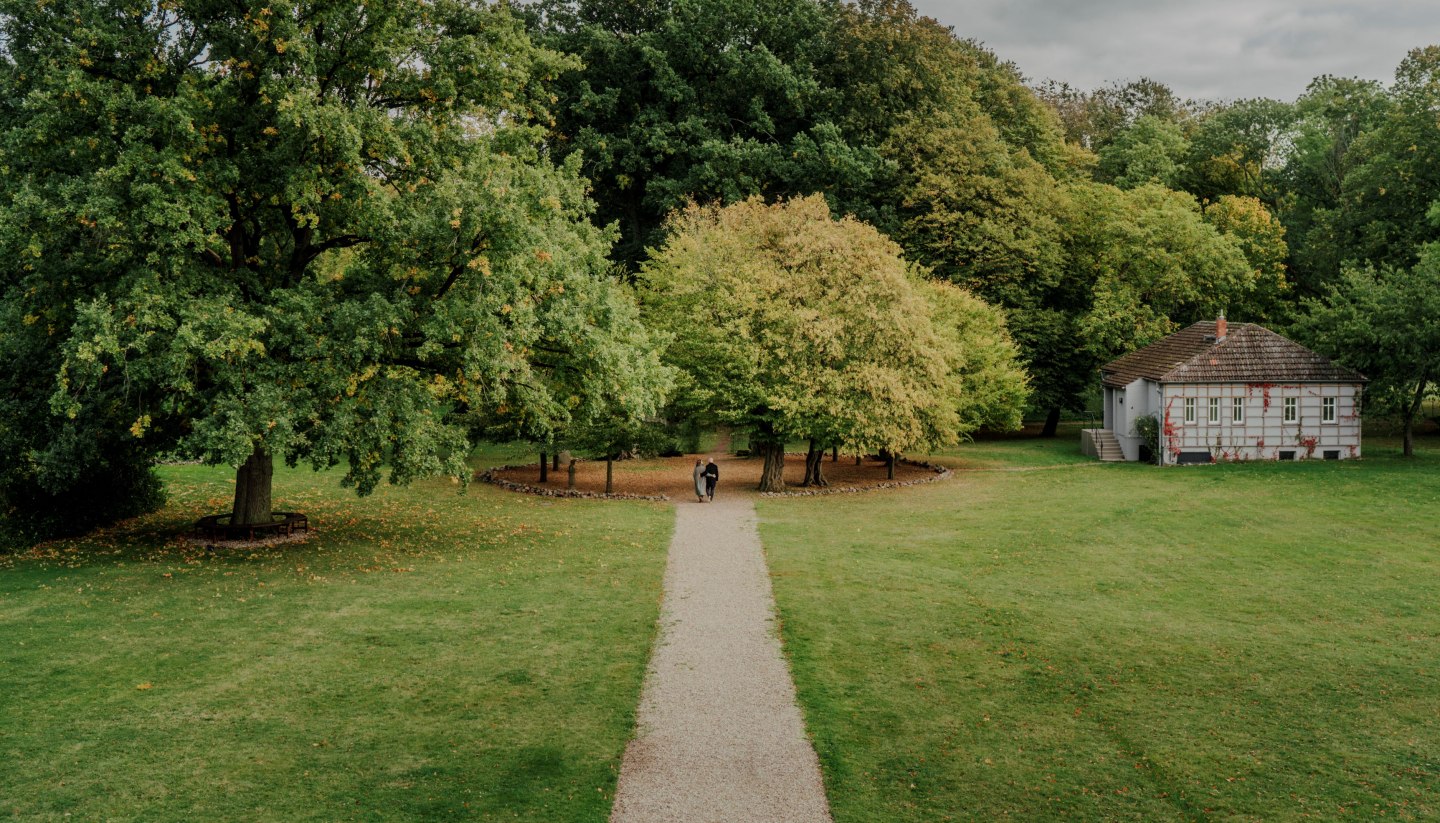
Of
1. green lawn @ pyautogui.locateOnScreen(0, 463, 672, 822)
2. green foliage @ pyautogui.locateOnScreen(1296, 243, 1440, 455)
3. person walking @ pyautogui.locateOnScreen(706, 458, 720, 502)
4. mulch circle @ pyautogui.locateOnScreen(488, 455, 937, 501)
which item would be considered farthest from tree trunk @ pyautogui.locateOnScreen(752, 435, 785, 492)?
green foliage @ pyautogui.locateOnScreen(1296, 243, 1440, 455)

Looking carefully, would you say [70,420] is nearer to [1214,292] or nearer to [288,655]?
[288,655]

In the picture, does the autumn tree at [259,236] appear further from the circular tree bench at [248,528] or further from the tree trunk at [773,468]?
the tree trunk at [773,468]

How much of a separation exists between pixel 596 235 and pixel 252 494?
9958 mm

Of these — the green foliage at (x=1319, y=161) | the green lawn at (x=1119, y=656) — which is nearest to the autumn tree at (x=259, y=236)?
the green lawn at (x=1119, y=656)

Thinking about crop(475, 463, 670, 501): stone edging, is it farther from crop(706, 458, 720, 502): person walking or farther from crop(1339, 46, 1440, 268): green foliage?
crop(1339, 46, 1440, 268): green foliage

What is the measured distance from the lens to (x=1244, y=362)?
40.2 meters

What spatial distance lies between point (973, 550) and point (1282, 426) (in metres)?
23.2

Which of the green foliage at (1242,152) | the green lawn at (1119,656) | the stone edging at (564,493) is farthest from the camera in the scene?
the green foliage at (1242,152)

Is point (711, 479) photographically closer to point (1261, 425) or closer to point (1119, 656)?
point (1119, 656)

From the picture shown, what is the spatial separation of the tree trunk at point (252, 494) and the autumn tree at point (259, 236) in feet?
6.49

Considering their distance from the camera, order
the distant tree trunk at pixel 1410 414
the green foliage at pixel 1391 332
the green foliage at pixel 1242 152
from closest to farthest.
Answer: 1. the green foliage at pixel 1391 332
2. the distant tree trunk at pixel 1410 414
3. the green foliage at pixel 1242 152

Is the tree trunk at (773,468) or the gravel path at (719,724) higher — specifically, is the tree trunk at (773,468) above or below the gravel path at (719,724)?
above

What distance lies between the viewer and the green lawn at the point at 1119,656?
10.8m

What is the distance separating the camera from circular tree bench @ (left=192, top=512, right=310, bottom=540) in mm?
23438
